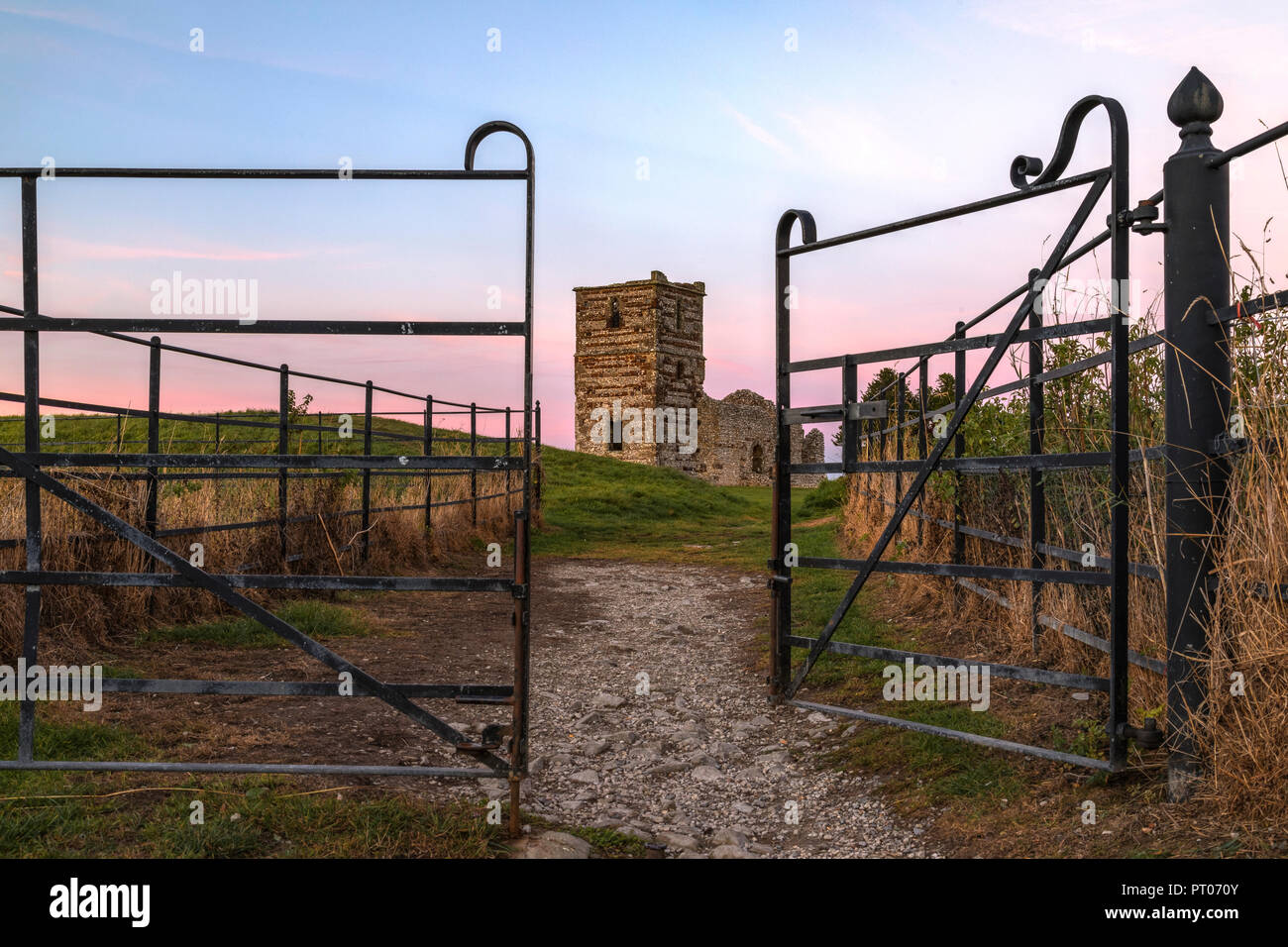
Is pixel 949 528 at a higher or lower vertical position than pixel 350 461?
lower

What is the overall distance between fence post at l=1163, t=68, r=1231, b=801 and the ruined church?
32.3 meters

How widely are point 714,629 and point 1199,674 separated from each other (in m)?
4.84

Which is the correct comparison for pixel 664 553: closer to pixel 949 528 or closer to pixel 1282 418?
pixel 949 528

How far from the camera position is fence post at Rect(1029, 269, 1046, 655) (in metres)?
5.18

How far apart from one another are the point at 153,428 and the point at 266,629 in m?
1.86

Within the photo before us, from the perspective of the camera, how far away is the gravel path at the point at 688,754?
143 inches

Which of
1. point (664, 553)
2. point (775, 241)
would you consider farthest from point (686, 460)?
Answer: point (775, 241)

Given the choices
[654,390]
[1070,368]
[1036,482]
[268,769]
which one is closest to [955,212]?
[1070,368]

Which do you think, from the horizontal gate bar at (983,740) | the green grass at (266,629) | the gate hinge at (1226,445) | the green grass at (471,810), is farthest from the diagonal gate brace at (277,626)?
the green grass at (266,629)

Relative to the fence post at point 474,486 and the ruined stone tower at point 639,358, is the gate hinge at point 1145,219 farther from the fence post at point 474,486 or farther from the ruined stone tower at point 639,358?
the ruined stone tower at point 639,358

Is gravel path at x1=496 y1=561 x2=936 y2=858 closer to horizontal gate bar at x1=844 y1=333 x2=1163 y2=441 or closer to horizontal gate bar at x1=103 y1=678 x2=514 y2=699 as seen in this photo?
horizontal gate bar at x1=103 y1=678 x2=514 y2=699

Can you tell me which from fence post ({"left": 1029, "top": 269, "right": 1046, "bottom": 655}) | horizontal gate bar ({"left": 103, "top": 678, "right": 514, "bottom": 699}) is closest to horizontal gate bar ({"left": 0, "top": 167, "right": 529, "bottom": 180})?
horizontal gate bar ({"left": 103, "top": 678, "right": 514, "bottom": 699})
